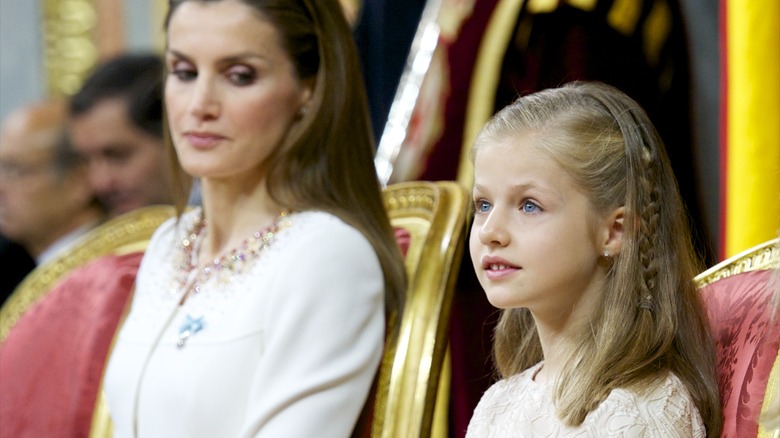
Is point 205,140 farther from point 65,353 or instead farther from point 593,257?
point 593,257

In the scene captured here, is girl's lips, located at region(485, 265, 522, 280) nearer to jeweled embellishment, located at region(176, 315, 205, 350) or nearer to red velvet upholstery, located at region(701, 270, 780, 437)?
red velvet upholstery, located at region(701, 270, 780, 437)

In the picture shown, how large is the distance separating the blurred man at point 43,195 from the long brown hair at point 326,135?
5.03 feet

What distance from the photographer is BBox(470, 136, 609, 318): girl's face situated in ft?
3.90

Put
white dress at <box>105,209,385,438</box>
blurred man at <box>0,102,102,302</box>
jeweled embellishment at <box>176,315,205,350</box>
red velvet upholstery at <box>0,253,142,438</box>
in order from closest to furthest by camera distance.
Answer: white dress at <box>105,209,385,438</box> < jeweled embellishment at <box>176,315,205,350</box> < red velvet upholstery at <box>0,253,142,438</box> < blurred man at <box>0,102,102,302</box>

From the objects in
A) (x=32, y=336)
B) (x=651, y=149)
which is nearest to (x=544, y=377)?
(x=651, y=149)

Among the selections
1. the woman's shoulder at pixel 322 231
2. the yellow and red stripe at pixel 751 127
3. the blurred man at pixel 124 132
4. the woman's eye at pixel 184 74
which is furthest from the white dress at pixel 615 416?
the blurred man at pixel 124 132

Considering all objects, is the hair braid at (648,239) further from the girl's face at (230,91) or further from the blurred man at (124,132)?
the blurred man at (124,132)

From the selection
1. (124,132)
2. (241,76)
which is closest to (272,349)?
(241,76)

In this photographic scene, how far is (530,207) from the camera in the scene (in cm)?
120

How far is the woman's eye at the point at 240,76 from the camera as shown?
1.75 metres

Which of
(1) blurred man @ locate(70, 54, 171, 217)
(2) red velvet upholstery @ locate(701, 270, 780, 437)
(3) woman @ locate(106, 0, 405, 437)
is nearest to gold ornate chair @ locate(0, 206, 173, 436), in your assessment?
(3) woman @ locate(106, 0, 405, 437)

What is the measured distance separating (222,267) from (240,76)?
260mm

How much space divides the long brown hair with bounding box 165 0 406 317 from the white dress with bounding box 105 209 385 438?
0.15 feet

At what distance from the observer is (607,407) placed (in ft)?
3.68
